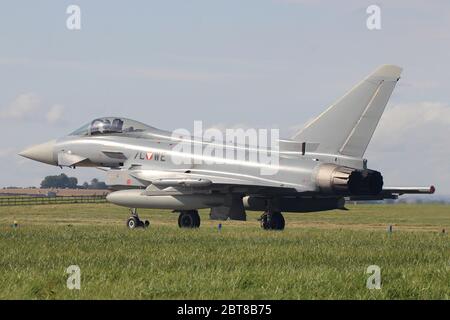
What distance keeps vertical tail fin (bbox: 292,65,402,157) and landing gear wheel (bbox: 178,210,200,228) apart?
19.2 feet

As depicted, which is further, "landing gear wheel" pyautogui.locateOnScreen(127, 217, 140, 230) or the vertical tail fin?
"landing gear wheel" pyautogui.locateOnScreen(127, 217, 140, 230)

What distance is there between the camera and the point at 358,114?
26797 millimetres

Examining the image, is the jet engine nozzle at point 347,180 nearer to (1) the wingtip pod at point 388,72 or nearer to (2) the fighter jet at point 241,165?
(2) the fighter jet at point 241,165

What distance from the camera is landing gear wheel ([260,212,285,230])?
97.6ft

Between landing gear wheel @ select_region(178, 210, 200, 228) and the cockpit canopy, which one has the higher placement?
the cockpit canopy

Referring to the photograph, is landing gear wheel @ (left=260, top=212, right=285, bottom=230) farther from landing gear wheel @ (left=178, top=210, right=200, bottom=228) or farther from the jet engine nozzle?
the jet engine nozzle

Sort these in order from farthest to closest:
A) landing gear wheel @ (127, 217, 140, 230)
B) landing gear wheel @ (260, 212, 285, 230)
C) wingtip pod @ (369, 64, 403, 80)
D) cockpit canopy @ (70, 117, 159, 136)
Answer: cockpit canopy @ (70, 117, 159, 136) → landing gear wheel @ (127, 217, 140, 230) → landing gear wheel @ (260, 212, 285, 230) → wingtip pod @ (369, 64, 403, 80)

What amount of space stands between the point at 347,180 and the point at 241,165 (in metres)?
Result: 4.41

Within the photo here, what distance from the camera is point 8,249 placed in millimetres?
18000

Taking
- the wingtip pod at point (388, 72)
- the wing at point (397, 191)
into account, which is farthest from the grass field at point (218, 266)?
the wing at point (397, 191)

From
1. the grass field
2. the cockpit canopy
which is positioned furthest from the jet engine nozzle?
the cockpit canopy

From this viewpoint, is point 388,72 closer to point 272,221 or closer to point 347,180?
point 347,180
